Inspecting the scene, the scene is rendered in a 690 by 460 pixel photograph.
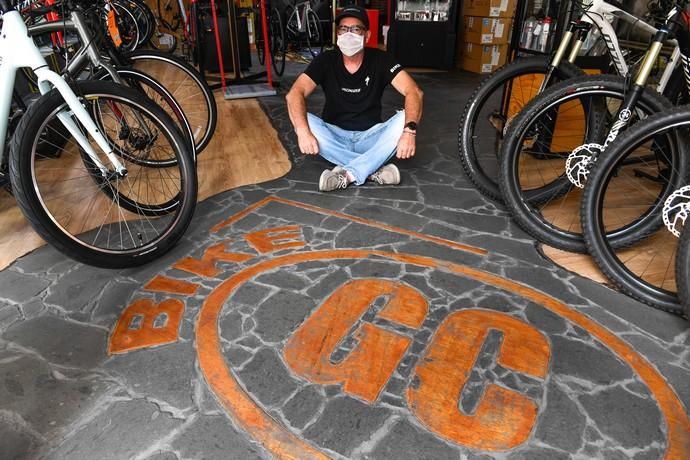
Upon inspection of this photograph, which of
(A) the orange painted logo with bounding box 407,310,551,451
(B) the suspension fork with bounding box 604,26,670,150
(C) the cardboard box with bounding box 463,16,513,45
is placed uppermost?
(B) the suspension fork with bounding box 604,26,670,150

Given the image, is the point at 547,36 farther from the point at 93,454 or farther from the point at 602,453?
the point at 93,454

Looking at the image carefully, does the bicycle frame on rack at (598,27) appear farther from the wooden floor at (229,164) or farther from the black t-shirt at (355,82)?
the wooden floor at (229,164)

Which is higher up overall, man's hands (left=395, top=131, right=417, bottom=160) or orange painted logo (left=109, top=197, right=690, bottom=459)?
man's hands (left=395, top=131, right=417, bottom=160)

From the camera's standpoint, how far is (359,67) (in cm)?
305

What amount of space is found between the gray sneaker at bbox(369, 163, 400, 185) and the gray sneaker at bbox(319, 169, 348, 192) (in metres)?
0.26

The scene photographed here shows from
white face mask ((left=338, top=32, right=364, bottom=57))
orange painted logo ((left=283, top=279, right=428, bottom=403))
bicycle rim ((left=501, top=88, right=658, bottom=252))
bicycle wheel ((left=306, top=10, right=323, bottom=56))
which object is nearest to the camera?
orange painted logo ((left=283, top=279, right=428, bottom=403))

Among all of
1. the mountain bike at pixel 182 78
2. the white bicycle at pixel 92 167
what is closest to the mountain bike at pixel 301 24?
the mountain bike at pixel 182 78

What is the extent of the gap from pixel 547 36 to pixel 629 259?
6.71 feet

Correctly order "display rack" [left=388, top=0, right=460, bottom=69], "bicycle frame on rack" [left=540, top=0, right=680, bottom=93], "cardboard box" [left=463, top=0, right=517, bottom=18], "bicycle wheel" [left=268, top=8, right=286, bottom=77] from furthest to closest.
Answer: "bicycle wheel" [left=268, top=8, right=286, bottom=77]
"display rack" [left=388, top=0, right=460, bottom=69]
"cardboard box" [left=463, top=0, right=517, bottom=18]
"bicycle frame on rack" [left=540, top=0, right=680, bottom=93]

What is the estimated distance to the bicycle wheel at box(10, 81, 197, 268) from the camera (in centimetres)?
192

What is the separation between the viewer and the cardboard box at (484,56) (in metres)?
6.67

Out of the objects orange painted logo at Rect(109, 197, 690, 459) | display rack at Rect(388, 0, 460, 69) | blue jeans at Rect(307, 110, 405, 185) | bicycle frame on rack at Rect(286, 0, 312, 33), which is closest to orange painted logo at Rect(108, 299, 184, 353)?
orange painted logo at Rect(109, 197, 690, 459)

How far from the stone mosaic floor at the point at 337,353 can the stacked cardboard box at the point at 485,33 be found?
4869 mm

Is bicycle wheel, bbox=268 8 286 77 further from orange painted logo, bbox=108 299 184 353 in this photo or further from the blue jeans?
orange painted logo, bbox=108 299 184 353
